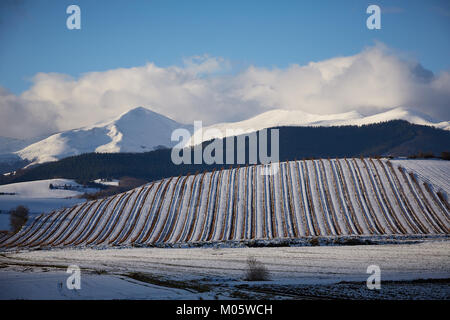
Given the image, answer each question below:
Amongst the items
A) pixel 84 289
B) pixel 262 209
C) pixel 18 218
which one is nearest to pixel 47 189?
pixel 18 218

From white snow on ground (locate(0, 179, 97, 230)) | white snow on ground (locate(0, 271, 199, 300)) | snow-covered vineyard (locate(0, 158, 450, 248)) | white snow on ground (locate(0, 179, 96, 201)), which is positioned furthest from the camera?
white snow on ground (locate(0, 179, 96, 201))

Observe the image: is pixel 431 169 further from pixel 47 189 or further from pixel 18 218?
pixel 47 189

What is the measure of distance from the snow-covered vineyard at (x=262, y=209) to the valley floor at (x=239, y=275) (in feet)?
32.0

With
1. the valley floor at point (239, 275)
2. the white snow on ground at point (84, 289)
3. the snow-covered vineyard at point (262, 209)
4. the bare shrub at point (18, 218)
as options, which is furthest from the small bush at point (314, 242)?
the bare shrub at point (18, 218)

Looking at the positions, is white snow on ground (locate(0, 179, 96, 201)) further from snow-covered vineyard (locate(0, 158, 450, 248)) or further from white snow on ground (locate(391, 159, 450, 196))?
white snow on ground (locate(391, 159, 450, 196))

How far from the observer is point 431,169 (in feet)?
207

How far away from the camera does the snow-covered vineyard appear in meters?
50.1

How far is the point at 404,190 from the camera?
5638 centimetres

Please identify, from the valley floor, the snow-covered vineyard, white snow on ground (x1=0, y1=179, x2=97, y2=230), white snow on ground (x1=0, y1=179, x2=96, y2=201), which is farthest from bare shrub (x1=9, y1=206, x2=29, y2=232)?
white snow on ground (x1=0, y1=179, x2=96, y2=201)

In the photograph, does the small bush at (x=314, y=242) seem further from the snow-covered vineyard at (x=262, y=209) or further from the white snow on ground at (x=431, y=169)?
the white snow on ground at (x=431, y=169)

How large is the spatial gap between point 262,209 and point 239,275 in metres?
29.1

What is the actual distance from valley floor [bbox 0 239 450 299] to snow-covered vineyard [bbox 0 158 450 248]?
9.75 metres

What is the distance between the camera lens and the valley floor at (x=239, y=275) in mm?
20281
